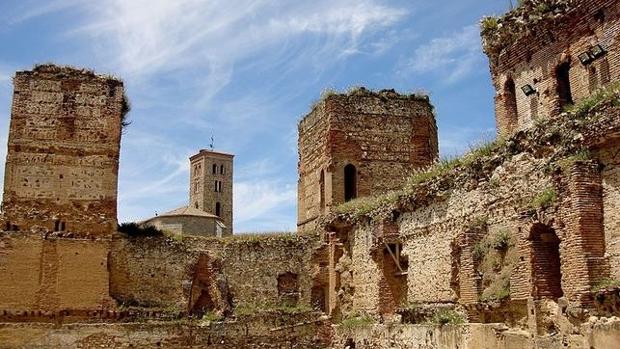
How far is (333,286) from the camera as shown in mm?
21203

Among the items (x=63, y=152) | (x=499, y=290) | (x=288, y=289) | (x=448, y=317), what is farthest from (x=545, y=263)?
(x=63, y=152)

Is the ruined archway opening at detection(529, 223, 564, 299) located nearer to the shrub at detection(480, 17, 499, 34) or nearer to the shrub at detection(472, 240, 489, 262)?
the shrub at detection(472, 240, 489, 262)

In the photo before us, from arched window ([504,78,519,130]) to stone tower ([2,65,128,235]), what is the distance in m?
11.9

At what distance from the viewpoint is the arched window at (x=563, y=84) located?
640 inches

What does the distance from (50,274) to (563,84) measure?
14.7 m

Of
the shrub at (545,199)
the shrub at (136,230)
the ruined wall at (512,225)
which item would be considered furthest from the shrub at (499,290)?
the shrub at (136,230)

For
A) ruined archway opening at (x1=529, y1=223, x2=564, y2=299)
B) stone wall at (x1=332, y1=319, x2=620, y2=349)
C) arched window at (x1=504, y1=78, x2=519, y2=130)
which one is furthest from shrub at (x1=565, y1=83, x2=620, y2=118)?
arched window at (x1=504, y1=78, x2=519, y2=130)

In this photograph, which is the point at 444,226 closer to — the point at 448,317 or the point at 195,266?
the point at 448,317

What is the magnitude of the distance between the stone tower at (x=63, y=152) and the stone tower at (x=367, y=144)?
696 centimetres

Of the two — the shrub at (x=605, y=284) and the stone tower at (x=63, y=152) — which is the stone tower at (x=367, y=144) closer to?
the stone tower at (x=63, y=152)

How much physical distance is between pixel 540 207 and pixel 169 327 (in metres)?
12.8

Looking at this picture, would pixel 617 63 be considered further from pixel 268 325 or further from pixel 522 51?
pixel 268 325

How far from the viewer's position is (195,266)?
73.4 feet

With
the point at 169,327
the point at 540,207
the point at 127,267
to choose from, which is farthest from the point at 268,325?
the point at 540,207
